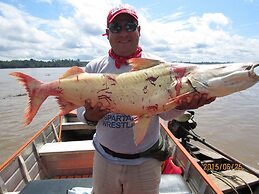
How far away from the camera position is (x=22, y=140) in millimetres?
14117

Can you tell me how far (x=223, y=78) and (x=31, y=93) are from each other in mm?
1845

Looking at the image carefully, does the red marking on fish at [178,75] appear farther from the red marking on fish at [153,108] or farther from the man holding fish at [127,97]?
the red marking on fish at [153,108]

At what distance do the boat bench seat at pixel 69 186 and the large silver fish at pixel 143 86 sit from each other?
1685 mm

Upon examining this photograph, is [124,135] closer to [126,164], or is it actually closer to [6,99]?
[126,164]

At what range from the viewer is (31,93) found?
2828mm

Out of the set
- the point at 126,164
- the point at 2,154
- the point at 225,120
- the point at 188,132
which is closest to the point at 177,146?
the point at 188,132

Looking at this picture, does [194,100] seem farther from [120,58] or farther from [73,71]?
[73,71]

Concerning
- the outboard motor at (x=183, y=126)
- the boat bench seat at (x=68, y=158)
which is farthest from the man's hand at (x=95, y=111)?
the outboard motor at (x=183, y=126)

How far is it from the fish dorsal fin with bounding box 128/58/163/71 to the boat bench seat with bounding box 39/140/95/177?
348cm

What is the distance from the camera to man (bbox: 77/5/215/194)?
2736mm

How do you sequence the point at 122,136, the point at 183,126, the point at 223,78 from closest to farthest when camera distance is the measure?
1. the point at 223,78
2. the point at 122,136
3. the point at 183,126

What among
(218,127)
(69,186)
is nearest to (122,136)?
(69,186)
